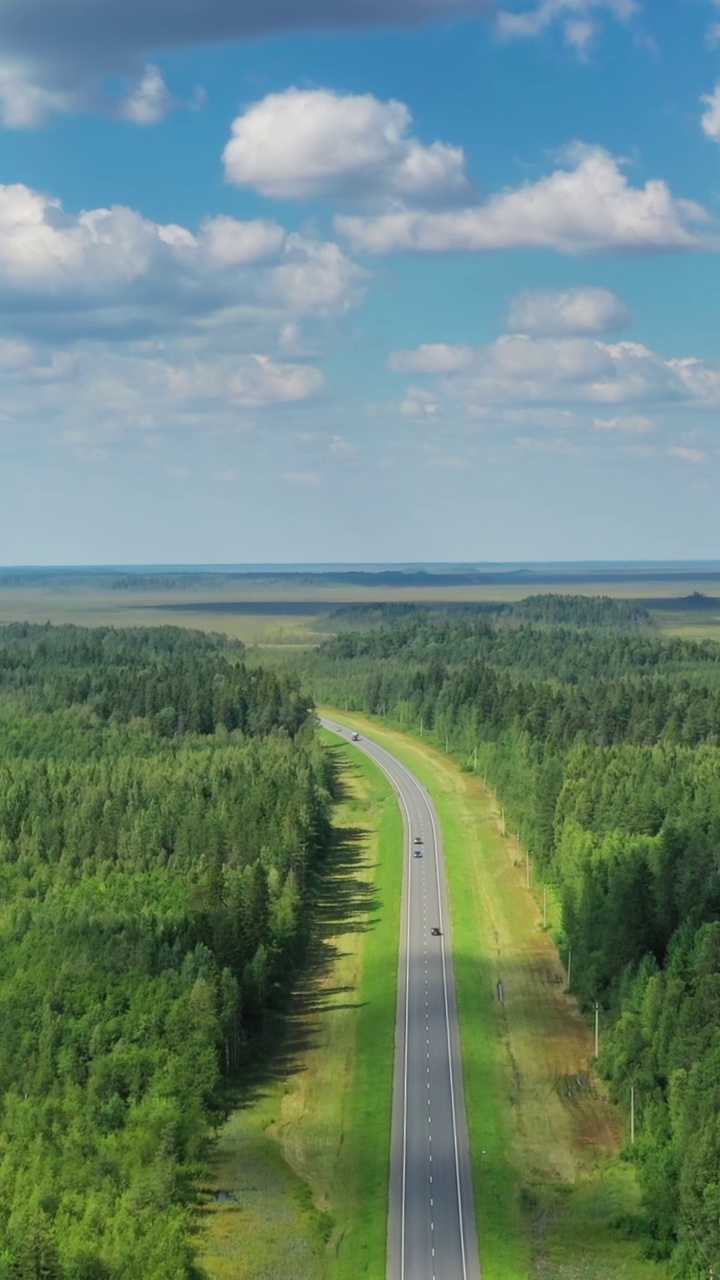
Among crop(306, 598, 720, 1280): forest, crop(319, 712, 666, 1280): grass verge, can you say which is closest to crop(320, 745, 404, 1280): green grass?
crop(319, 712, 666, 1280): grass verge

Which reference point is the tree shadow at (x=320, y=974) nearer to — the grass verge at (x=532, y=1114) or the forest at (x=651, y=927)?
the grass verge at (x=532, y=1114)

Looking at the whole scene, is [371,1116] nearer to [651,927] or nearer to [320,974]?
[651,927]

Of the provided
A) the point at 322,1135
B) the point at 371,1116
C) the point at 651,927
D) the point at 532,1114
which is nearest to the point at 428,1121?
the point at 371,1116

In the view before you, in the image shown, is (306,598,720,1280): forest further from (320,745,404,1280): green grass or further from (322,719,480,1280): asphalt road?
(320,745,404,1280): green grass

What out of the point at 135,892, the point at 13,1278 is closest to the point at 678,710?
the point at 135,892

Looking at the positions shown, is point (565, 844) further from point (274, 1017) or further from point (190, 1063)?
point (190, 1063)

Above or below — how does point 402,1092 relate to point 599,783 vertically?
below
